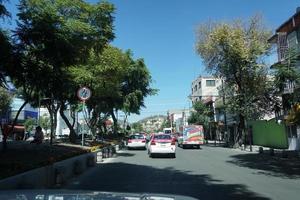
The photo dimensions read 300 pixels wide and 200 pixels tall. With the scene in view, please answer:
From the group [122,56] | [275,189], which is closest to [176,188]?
[275,189]

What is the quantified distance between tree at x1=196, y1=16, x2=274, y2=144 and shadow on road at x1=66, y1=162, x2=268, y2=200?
2760 centimetres

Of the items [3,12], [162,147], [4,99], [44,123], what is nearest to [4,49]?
[3,12]

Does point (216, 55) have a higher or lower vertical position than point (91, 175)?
higher

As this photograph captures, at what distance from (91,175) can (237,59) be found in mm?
29813

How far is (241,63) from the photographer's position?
148 ft

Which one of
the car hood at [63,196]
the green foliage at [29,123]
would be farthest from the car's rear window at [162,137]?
the green foliage at [29,123]

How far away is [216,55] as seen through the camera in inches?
1841

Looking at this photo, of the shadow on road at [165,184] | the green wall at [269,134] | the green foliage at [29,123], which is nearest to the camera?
the shadow on road at [165,184]

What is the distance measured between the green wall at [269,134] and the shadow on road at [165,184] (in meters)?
23.1

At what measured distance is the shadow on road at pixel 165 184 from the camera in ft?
41.9

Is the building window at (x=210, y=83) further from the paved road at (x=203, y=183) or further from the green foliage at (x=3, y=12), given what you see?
the green foliage at (x=3, y=12)

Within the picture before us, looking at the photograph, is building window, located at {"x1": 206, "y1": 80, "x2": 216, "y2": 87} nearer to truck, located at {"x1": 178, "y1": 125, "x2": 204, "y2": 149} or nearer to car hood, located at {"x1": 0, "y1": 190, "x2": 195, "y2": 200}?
truck, located at {"x1": 178, "y1": 125, "x2": 204, "y2": 149}

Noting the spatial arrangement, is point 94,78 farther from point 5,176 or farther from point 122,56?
point 5,176

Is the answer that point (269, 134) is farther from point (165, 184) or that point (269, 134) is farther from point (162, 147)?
point (165, 184)
